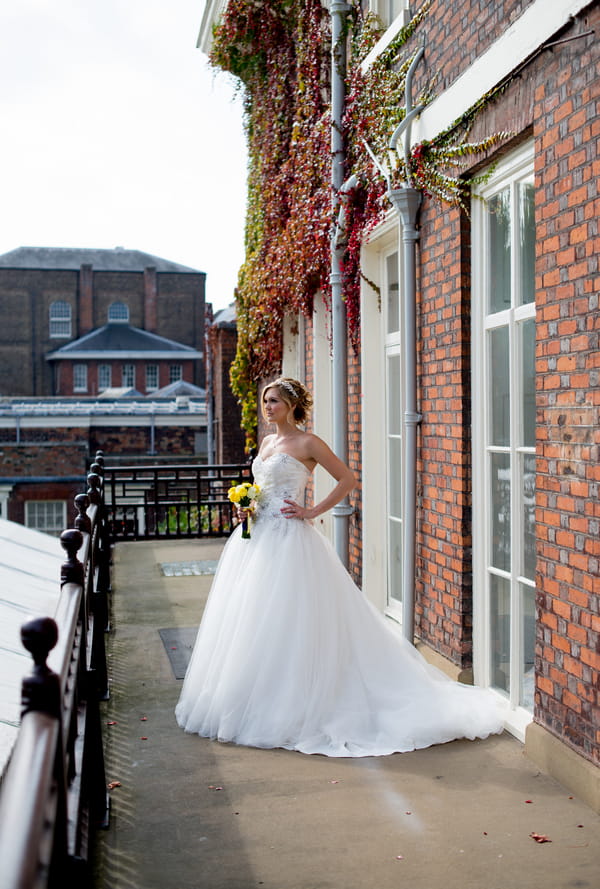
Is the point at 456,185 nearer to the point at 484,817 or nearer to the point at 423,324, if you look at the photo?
the point at 423,324

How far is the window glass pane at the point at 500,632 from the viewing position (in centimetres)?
480

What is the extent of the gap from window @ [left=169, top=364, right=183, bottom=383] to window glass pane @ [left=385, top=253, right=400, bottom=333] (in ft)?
142

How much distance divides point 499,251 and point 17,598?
166 inches

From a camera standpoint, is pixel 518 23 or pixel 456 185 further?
pixel 456 185

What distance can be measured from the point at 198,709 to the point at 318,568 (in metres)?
1.00

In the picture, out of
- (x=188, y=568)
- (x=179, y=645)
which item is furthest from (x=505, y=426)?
(x=188, y=568)

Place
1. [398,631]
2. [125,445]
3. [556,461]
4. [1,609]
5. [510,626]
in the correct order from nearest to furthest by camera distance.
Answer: [556,461], [510,626], [1,609], [398,631], [125,445]

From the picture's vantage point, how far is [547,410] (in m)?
3.99

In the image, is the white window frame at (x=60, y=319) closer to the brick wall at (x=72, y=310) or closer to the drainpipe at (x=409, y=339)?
the brick wall at (x=72, y=310)

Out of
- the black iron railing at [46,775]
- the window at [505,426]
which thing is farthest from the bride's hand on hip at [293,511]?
the black iron railing at [46,775]

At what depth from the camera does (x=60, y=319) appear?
50125mm

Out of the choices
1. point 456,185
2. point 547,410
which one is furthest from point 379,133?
point 547,410

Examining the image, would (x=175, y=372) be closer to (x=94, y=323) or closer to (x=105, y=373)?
(x=105, y=373)

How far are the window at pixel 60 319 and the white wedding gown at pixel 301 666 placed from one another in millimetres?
46892
